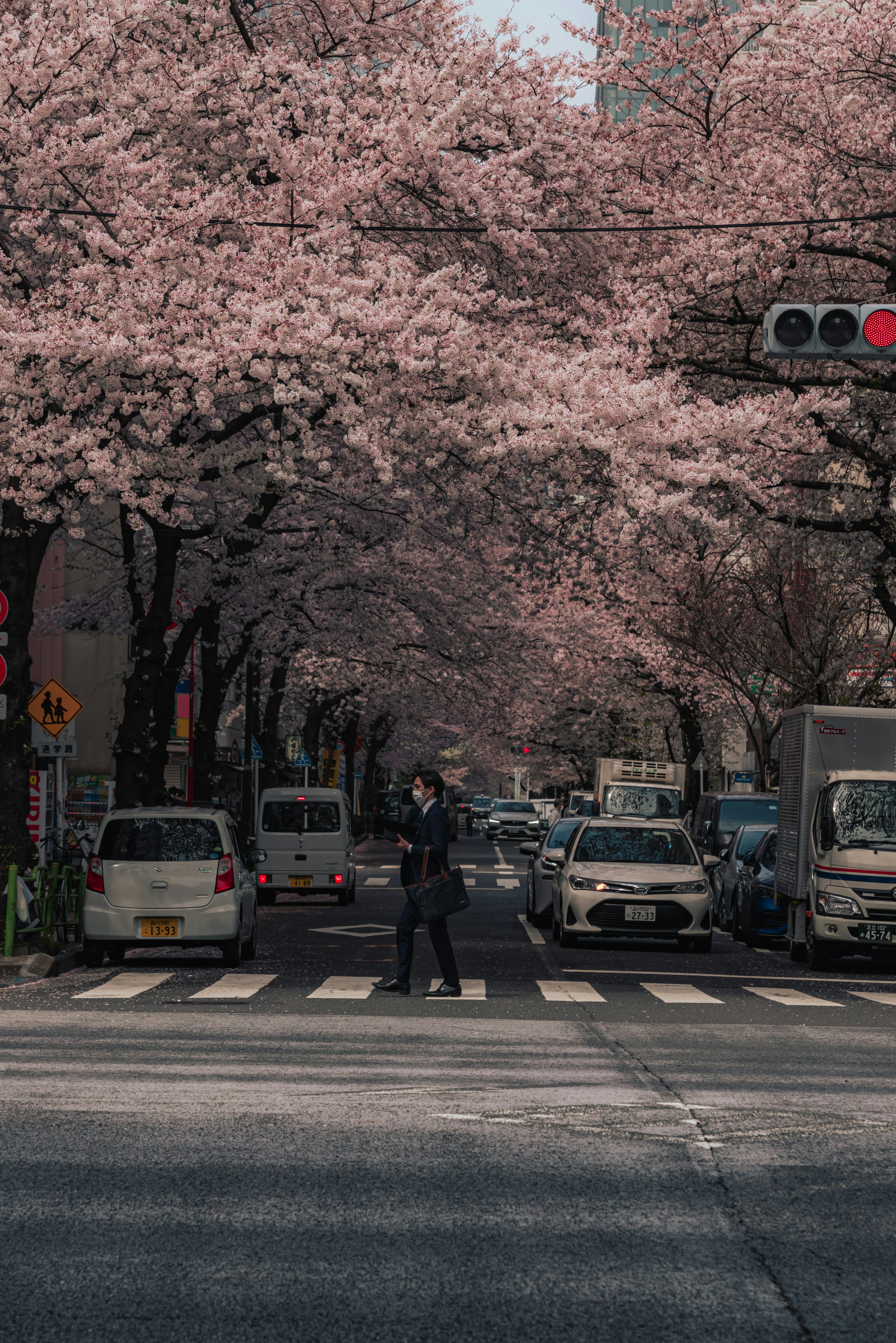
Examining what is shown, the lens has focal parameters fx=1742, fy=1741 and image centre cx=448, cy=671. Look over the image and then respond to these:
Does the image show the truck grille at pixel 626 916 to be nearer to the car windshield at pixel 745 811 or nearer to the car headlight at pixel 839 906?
the car headlight at pixel 839 906

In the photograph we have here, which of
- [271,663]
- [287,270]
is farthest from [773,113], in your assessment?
[271,663]

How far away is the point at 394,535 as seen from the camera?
3016 centimetres

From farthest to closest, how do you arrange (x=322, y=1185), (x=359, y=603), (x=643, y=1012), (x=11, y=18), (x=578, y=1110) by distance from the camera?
(x=359, y=603)
(x=11, y=18)
(x=643, y=1012)
(x=578, y=1110)
(x=322, y=1185)

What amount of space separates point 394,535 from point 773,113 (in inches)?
407

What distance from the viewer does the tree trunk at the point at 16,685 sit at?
1888 cm

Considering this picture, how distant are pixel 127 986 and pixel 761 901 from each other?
1045 centimetres

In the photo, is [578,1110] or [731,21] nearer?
[578,1110]

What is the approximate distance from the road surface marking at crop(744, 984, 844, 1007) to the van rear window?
15.7 metres

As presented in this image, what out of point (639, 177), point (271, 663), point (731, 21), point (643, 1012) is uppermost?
point (731, 21)

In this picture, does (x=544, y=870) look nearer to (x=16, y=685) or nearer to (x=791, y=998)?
(x=16, y=685)

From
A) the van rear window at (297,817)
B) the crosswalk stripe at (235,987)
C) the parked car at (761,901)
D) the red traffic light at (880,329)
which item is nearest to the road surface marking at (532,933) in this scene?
the parked car at (761,901)

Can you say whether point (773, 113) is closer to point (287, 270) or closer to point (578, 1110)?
point (287, 270)

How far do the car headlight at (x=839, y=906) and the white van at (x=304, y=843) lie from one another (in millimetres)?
14053

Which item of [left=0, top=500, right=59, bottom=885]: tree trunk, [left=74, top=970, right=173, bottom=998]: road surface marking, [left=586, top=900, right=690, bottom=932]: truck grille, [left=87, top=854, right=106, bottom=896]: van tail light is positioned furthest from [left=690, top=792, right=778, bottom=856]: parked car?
[left=74, top=970, right=173, bottom=998]: road surface marking
